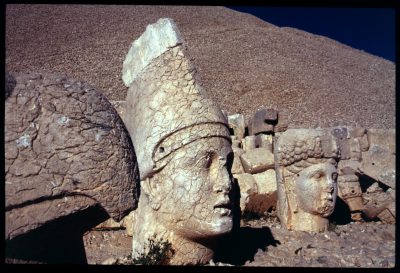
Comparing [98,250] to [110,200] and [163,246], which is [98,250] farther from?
[110,200]

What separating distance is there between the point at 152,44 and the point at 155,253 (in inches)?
81.2

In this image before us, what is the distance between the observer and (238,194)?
6762 millimetres

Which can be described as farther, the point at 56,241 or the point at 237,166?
the point at 237,166

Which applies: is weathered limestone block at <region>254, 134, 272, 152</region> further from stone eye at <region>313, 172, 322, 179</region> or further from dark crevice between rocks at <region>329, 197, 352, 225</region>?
stone eye at <region>313, 172, 322, 179</region>

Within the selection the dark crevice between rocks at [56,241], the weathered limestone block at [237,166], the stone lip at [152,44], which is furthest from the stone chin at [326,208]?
the dark crevice between rocks at [56,241]

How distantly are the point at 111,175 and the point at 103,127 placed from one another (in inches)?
9.7

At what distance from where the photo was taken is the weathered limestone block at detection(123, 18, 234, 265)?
154 inches

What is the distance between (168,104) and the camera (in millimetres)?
4020

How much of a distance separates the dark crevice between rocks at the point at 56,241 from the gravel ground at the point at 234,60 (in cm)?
1002

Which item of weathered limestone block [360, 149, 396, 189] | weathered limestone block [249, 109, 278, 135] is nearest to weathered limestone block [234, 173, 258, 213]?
weathered limestone block [249, 109, 278, 135]

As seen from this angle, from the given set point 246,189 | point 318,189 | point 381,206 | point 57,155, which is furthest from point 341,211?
point 57,155

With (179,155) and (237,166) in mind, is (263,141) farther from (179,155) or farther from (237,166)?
(179,155)

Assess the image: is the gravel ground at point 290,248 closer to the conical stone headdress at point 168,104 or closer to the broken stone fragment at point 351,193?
the broken stone fragment at point 351,193

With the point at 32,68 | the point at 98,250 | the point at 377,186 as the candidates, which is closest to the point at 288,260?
the point at 98,250
